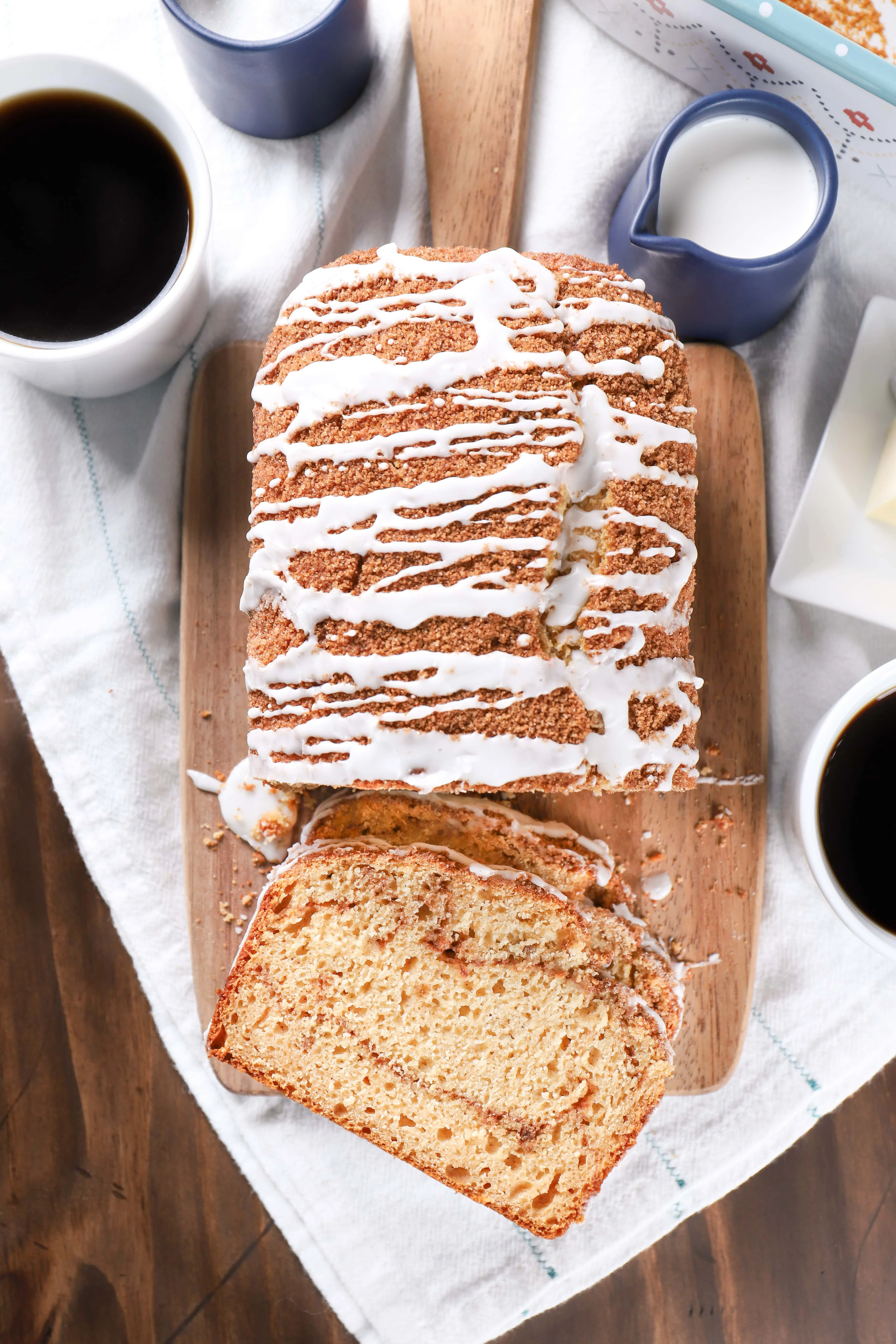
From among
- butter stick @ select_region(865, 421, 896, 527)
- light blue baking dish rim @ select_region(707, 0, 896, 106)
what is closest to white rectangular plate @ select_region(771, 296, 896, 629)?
butter stick @ select_region(865, 421, 896, 527)

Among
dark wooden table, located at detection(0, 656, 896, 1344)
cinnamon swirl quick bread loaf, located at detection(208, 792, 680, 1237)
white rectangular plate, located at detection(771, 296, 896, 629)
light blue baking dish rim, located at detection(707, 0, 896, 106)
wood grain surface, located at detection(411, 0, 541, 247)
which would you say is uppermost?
light blue baking dish rim, located at detection(707, 0, 896, 106)

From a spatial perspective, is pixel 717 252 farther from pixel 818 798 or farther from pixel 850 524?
pixel 818 798

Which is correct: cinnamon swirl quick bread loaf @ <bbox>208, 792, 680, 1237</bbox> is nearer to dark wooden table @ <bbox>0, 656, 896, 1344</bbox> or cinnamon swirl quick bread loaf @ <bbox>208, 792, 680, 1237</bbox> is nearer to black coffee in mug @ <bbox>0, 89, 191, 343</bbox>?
dark wooden table @ <bbox>0, 656, 896, 1344</bbox>

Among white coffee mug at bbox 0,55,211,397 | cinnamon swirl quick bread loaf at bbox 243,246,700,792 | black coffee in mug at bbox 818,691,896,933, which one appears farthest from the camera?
black coffee in mug at bbox 818,691,896,933

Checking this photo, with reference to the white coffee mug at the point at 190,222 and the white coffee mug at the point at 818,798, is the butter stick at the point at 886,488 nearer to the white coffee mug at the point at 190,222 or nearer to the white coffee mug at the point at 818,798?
the white coffee mug at the point at 818,798

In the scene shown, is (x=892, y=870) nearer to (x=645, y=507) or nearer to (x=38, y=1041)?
(x=645, y=507)

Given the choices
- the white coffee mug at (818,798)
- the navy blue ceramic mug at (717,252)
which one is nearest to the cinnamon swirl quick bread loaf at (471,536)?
the navy blue ceramic mug at (717,252)

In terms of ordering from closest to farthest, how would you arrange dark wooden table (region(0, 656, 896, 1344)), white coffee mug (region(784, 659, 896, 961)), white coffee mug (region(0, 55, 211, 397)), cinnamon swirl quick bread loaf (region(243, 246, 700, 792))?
cinnamon swirl quick bread loaf (region(243, 246, 700, 792)) → white coffee mug (region(0, 55, 211, 397)) → white coffee mug (region(784, 659, 896, 961)) → dark wooden table (region(0, 656, 896, 1344))

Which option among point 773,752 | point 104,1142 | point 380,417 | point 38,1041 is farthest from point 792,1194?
point 380,417

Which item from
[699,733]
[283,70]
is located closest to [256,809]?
[699,733]
